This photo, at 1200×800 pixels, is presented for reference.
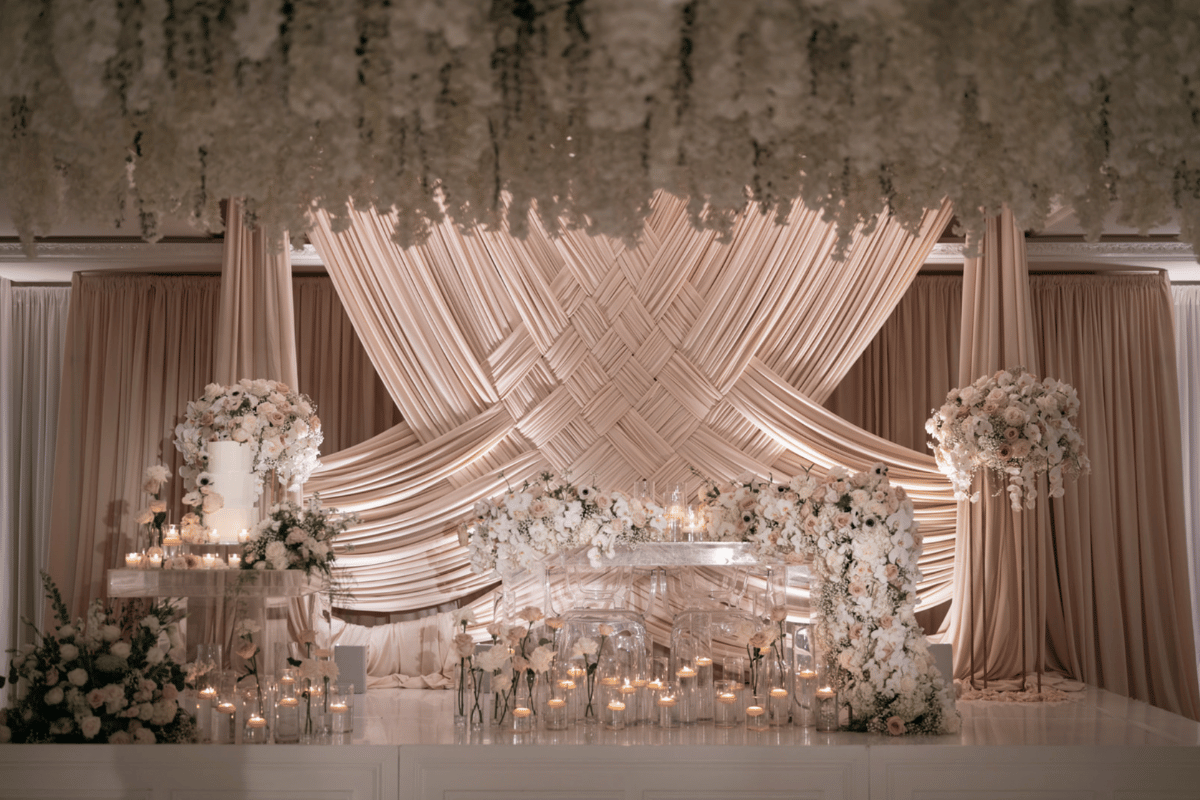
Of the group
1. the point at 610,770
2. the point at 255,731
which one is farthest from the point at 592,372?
the point at 255,731

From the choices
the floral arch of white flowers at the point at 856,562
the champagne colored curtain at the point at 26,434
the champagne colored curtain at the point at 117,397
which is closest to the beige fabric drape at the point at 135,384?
the champagne colored curtain at the point at 117,397

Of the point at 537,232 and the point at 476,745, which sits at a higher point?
the point at 537,232

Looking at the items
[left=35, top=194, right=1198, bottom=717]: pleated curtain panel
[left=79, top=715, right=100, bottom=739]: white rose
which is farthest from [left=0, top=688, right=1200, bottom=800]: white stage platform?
[left=35, top=194, right=1198, bottom=717]: pleated curtain panel

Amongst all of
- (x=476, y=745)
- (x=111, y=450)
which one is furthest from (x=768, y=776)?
(x=111, y=450)

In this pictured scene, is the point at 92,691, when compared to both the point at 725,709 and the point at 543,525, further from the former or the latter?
the point at 725,709

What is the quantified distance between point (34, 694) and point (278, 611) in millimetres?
882

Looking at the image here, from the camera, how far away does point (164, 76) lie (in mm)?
1914

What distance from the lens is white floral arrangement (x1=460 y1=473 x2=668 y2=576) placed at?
4426mm

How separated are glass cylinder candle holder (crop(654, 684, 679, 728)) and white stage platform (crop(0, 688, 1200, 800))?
30 centimetres

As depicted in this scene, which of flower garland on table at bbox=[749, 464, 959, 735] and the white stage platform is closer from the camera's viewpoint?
→ the white stage platform

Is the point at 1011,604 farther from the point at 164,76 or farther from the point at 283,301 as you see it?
the point at 164,76

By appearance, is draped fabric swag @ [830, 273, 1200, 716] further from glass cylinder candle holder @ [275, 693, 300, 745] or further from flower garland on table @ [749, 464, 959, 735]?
glass cylinder candle holder @ [275, 693, 300, 745]

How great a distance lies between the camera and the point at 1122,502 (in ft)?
21.5

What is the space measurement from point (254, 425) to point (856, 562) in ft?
9.38
